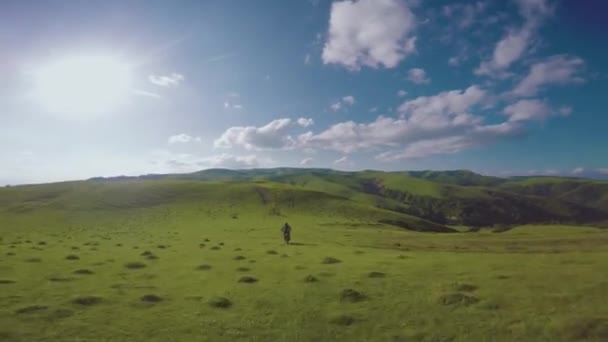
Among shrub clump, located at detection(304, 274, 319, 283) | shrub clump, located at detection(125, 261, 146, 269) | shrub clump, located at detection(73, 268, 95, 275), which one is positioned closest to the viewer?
shrub clump, located at detection(304, 274, 319, 283)

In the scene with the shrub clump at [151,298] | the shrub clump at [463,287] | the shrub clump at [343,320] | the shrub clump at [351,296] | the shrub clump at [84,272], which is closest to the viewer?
the shrub clump at [343,320]

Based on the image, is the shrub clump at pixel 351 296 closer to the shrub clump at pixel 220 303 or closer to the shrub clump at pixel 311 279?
the shrub clump at pixel 311 279

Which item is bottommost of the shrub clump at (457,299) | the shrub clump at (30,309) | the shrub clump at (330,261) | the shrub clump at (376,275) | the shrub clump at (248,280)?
the shrub clump at (330,261)

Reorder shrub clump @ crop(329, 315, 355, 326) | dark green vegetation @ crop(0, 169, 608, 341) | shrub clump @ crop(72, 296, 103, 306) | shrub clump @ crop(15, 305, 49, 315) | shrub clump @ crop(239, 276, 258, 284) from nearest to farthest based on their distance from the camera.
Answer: dark green vegetation @ crop(0, 169, 608, 341), shrub clump @ crop(329, 315, 355, 326), shrub clump @ crop(15, 305, 49, 315), shrub clump @ crop(72, 296, 103, 306), shrub clump @ crop(239, 276, 258, 284)

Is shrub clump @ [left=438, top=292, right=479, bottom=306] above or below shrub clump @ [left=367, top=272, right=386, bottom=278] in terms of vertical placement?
above

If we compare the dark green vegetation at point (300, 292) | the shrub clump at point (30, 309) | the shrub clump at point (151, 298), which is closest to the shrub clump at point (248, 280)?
the dark green vegetation at point (300, 292)

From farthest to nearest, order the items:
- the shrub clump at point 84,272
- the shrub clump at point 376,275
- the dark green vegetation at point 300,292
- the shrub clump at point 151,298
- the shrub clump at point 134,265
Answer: the shrub clump at point 134,265
the shrub clump at point 84,272
the shrub clump at point 376,275
the shrub clump at point 151,298
the dark green vegetation at point 300,292

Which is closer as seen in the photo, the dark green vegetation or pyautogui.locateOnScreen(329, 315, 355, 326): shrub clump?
the dark green vegetation

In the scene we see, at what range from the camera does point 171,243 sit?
181 feet

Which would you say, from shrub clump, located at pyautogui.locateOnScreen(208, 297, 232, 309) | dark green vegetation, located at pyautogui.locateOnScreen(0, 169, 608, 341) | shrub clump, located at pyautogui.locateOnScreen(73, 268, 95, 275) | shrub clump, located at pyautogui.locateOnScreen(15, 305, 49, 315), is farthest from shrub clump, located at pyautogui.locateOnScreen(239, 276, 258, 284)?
shrub clump, located at pyautogui.locateOnScreen(73, 268, 95, 275)

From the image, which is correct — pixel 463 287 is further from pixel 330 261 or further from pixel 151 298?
pixel 151 298

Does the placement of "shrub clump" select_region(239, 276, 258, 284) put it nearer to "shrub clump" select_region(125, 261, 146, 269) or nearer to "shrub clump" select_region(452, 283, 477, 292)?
"shrub clump" select_region(125, 261, 146, 269)

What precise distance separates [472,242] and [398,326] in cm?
3960

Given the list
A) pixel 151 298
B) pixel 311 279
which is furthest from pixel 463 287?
pixel 151 298
